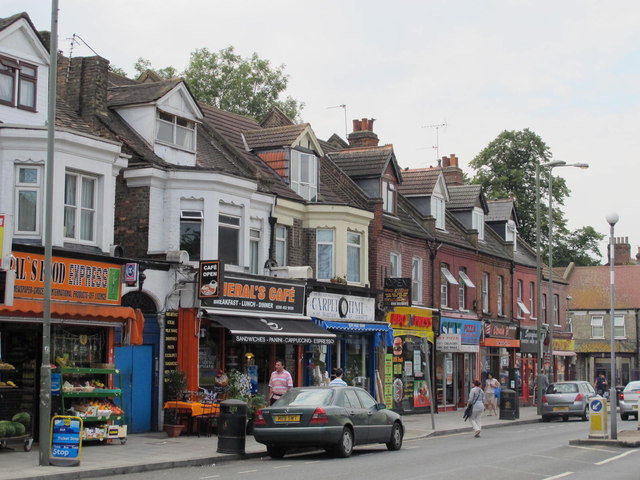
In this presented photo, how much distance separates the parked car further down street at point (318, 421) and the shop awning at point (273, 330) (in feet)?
16.6

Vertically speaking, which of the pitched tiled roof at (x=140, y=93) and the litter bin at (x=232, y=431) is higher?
the pitched tiled roof at (x=140, y=93)

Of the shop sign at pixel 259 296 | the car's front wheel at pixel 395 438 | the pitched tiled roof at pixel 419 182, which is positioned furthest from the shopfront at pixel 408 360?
Result: the car's front wheel at pixel 395 438

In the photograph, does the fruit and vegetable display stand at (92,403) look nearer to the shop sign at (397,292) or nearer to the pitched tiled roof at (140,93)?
the pitched tiled roof at (140,93)

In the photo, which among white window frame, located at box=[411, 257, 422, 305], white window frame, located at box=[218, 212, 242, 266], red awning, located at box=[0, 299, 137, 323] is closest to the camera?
red awning, located at box=[0, 299, 137, 323]

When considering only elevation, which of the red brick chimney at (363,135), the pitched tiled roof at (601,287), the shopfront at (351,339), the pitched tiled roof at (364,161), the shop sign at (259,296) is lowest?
the shopfront at (351,339)

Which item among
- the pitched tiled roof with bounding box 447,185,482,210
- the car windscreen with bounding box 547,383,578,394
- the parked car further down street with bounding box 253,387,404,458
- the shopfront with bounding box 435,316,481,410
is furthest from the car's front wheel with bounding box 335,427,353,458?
the pitched tiled roof with bounding box 447,185,482,210

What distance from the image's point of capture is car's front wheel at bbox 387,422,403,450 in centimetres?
2199

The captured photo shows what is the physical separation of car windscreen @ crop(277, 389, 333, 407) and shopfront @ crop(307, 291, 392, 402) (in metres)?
10.2

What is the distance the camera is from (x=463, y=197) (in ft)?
151

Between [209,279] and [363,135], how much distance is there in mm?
19721

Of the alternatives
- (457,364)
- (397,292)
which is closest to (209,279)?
(397,292)

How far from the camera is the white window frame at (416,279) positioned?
38.3 meters

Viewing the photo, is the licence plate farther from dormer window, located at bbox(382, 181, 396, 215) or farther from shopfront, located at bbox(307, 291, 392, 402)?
dormer window, located at bbox(382, 181, 396, 215)

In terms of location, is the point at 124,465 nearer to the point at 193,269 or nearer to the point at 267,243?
the point at 193,269
